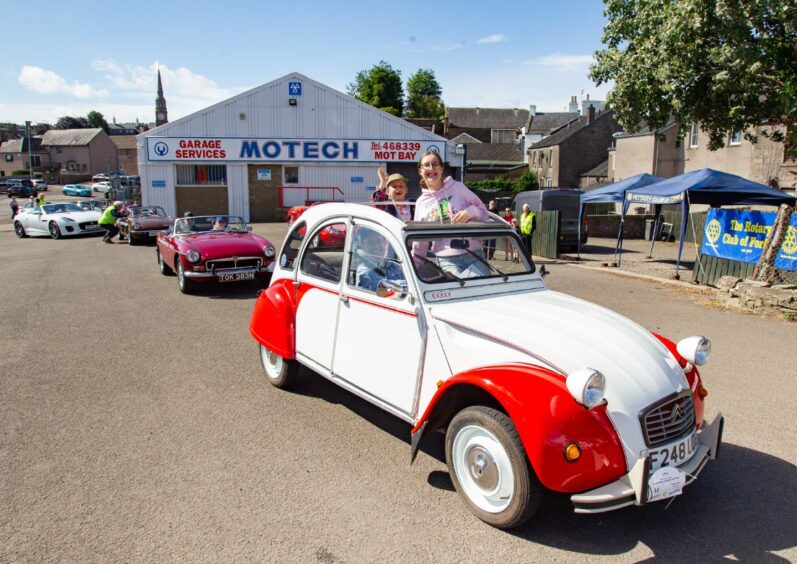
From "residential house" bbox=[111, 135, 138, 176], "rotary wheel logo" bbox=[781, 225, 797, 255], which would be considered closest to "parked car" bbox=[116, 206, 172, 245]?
"rotary wheel logo" bbox=[781, 225, 797, 255]

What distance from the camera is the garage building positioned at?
31531 mm

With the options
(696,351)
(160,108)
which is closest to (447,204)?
(696,351)

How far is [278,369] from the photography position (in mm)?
5855

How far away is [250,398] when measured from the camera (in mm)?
5664

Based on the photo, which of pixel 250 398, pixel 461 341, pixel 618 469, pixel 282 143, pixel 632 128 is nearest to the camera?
pixel 618 469

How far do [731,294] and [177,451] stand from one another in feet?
32.8

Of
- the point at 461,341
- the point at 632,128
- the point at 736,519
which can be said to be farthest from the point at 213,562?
the point at 632,128

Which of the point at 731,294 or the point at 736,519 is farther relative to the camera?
the point at 731,294

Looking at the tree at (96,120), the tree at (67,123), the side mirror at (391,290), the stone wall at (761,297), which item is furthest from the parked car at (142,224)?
the tree at (96,120)

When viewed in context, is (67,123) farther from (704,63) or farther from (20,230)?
(704,63)

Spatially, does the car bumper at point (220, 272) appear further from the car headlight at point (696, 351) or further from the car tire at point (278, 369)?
the car headlight at point (696, 351)

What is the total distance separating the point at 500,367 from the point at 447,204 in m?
2.11

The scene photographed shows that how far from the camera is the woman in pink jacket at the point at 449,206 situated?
4625 mm

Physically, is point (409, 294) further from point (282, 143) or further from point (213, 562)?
point (282, 143)
